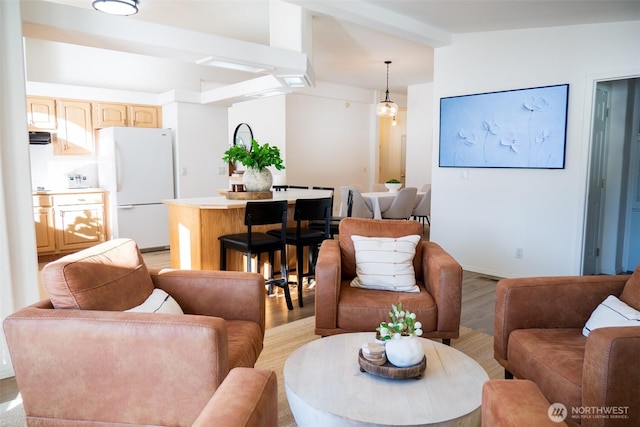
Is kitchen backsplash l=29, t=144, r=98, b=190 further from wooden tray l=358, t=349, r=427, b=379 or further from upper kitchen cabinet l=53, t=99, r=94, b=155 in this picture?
wooden tray l=358, t=349, r=427, b=379

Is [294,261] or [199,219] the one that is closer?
[199,219]

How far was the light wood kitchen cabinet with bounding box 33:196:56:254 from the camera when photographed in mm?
5426

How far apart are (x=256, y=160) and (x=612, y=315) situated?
3.05 metres

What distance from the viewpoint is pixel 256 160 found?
13.7 ft

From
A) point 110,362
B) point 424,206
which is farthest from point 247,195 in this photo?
point 424,206

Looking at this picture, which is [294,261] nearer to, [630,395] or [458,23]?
[458,23]

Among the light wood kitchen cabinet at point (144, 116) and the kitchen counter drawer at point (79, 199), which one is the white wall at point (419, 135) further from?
the kitchen counter drawer at point (79, 199)

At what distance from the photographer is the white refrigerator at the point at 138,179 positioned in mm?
5773

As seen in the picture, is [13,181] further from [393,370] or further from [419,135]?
[419,135]

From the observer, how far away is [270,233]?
4047 mm

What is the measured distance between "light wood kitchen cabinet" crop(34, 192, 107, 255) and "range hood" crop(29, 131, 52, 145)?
0.70 meters

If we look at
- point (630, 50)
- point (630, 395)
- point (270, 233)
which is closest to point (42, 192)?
point (270, 233)

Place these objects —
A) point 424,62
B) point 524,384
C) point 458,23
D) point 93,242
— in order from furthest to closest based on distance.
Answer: point 424,62 → point 93,242 → point 458,23 → point 524,384

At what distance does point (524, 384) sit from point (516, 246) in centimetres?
366
